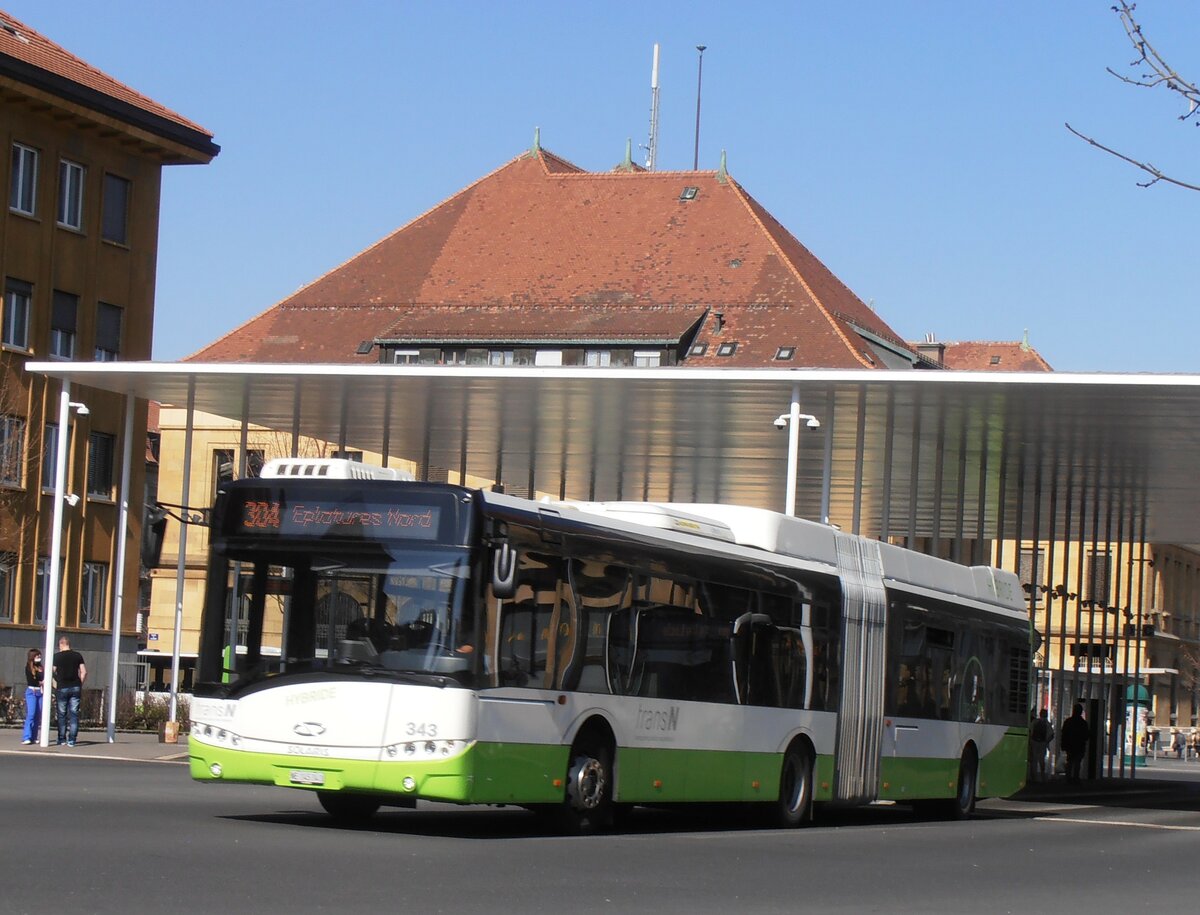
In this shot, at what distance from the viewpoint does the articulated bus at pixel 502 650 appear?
51.3ft

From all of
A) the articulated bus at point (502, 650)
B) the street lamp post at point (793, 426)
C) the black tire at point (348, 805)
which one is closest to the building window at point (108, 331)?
the street lamp post at point (793, 426)

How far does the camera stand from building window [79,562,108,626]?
159 feet

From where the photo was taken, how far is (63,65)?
47.8m

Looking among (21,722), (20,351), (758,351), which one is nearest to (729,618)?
(21,722)

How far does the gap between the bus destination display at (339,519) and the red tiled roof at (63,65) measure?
3092cm

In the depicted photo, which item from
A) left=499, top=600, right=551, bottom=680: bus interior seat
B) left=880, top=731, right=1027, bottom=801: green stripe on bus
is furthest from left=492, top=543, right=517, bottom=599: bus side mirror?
left=880, top=731, right=1027, bottom=801: green stripe on bus

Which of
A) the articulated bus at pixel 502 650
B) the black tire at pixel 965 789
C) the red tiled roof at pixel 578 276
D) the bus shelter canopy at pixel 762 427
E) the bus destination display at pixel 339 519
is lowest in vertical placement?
the black tire at pixel 965 789

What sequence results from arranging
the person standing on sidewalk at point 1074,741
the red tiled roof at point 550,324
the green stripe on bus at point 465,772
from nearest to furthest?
the green stripe on bus at point 465,772
the person standing on sidewalk at point 1074,741
the red tiled roof at point 550,324

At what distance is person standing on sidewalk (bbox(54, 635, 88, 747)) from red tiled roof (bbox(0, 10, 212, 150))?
18.3 m

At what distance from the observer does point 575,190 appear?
72312mm

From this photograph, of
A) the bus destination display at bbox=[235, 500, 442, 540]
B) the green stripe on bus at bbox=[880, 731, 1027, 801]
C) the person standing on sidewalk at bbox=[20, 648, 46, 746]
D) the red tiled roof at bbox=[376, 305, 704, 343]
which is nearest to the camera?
the bus destination display at bbox=[235, 500, 442, 540]

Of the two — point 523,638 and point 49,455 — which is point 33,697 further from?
point 523,638

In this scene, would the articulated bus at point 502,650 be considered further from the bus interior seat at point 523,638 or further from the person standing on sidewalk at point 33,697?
the person standing on sidewalk at point 33,697

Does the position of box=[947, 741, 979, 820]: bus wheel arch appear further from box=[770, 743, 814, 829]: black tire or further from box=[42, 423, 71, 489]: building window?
box=[42, 423, 71, 489]: building window
